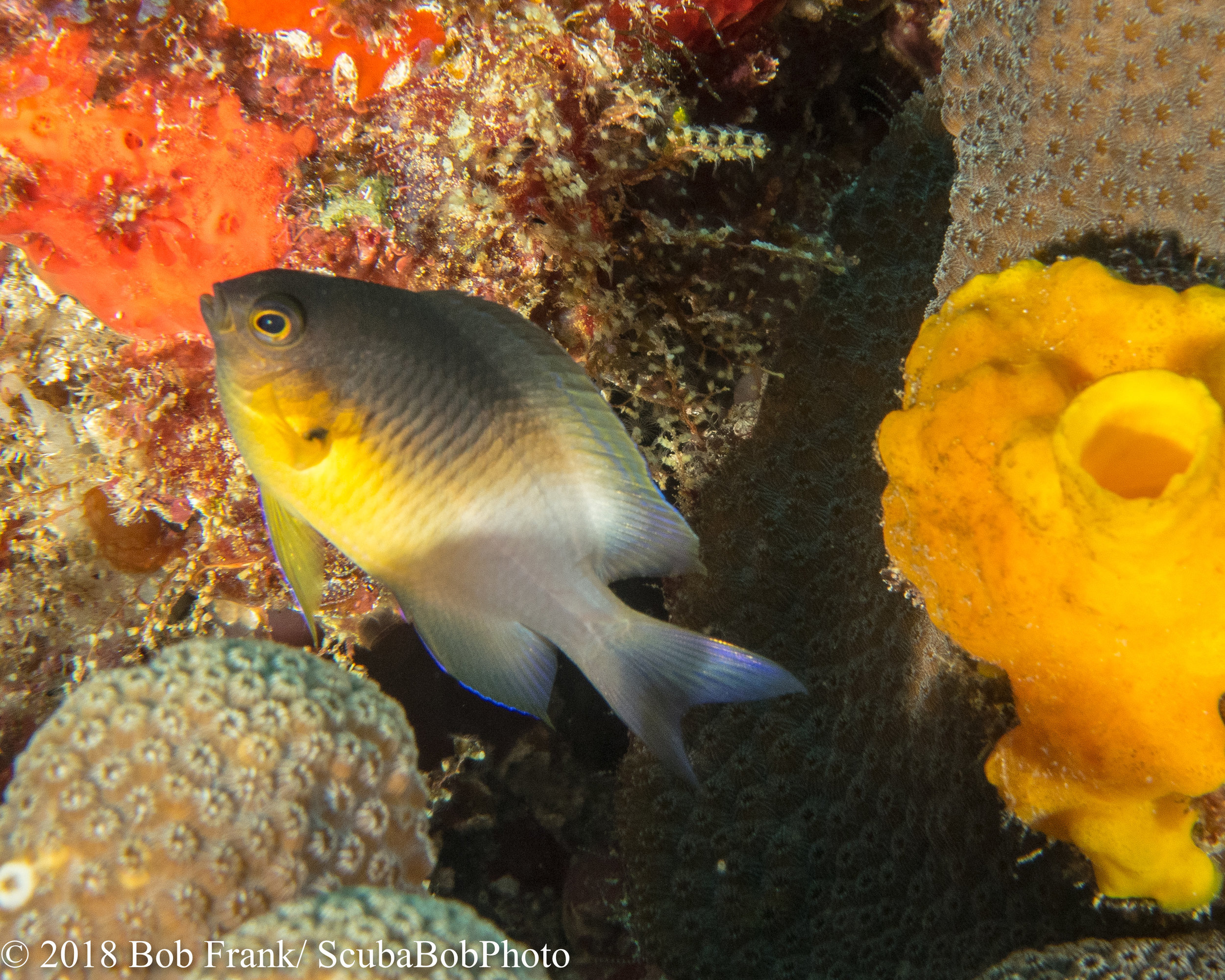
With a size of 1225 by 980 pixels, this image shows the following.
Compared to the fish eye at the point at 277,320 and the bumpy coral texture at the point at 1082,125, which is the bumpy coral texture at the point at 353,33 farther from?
the bumpy coral texture at the point at 1082,125

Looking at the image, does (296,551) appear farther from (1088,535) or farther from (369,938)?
(1088,535)

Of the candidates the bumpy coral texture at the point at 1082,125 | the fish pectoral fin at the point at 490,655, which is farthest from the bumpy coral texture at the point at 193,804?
the bumpy coral texture at the point at 1082,125

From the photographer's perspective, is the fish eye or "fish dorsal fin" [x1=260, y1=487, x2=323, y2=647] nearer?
the fish eye

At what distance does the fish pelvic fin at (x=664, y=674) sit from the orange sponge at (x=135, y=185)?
6.20ft

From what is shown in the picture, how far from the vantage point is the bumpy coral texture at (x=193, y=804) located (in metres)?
1.75

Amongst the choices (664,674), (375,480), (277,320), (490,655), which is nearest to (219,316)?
(277,320)

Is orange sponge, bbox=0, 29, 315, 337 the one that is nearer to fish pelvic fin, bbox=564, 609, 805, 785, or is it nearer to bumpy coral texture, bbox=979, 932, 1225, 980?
fish pelvic fin, bbox=564, 609, 805, 785

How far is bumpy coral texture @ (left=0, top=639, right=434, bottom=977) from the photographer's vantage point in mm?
1751

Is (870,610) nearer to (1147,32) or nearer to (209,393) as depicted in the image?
(1147,32)

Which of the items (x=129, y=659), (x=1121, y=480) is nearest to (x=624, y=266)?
(x=1121, y=480)

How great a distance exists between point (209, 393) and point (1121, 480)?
3.05 meters

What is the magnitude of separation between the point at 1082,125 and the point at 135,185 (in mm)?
3059

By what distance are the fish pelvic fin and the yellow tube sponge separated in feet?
2.08

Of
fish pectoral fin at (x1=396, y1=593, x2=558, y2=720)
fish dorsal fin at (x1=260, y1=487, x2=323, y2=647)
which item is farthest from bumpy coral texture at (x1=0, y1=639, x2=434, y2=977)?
fish pectoral fin at (x1=396, y1=593, x2=558, y2=720)
